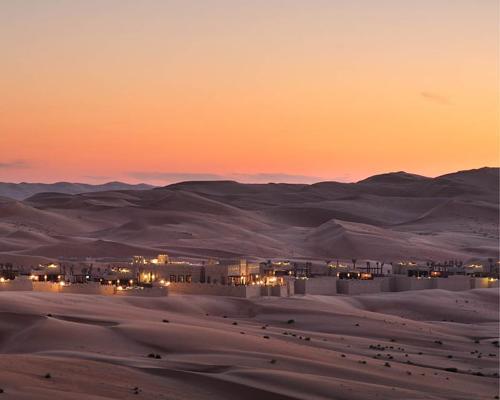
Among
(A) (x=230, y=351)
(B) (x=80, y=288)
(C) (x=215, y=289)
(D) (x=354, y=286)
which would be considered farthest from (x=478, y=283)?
(A) (x=230, y=351)

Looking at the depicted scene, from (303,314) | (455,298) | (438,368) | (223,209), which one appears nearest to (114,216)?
(223,209)

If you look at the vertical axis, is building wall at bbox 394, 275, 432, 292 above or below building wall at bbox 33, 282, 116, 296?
above

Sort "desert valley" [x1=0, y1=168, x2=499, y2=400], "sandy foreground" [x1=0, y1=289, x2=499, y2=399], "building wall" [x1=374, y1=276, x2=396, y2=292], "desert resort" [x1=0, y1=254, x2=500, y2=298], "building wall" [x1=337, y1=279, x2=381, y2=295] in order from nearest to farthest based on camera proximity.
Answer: "sandy foreground" [x1=0, y1=289, x2=499, y2=399]
"desert valley" [x1=0, y1=168, x2=499, y2=400]
"desert resort" [x1=0, y1=254, x2=500, y2=298]
"building wall" [x1=337, y1=279, x2=381, y2=295]
"building wall" [x1=374, y1=276, x2=396, y2=292]

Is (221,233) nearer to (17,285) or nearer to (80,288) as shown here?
(80,288)

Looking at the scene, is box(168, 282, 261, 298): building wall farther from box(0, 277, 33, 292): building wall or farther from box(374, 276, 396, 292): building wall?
box(374, 276, 396, 292): building wall

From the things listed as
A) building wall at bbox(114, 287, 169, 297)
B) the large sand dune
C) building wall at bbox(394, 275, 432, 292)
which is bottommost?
building wall at bbox(114, 287, 169, 297)

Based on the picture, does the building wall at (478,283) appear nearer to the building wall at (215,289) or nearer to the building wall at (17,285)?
the building wall at (215,289)

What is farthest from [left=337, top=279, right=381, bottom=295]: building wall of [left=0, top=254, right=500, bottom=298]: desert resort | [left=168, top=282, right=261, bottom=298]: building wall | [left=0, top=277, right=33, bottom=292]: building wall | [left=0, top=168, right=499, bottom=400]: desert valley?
[left=0, top=277, right=33, bottom=292]: building wall
